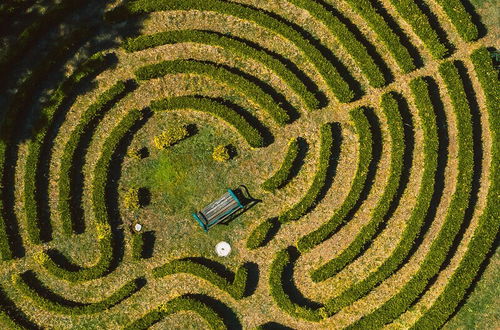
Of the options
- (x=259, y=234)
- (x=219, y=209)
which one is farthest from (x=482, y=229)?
(x=219, y=209)

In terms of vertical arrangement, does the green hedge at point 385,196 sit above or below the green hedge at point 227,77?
below

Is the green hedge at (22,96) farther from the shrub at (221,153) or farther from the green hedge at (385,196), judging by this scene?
the green hedge at (385,196)

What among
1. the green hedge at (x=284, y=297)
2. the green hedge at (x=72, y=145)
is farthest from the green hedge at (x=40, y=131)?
the green hedge at (x=284, y=297)

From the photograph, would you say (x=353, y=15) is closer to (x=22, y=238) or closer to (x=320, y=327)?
(x=320, y=327)

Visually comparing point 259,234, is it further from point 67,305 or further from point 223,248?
point 67,305

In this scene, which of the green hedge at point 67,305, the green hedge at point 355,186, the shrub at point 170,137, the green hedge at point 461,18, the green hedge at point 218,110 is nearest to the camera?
the green hedge at point 461,18

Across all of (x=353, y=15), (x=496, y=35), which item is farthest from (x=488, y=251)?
(x=353, y=15)
